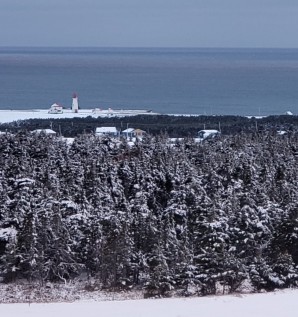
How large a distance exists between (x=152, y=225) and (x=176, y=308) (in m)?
7.17

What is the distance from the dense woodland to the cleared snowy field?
2.41 meters

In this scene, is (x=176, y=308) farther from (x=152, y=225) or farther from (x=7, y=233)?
(x=7, y=233)

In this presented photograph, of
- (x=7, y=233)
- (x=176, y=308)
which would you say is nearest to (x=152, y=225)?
(x=7, y=233)

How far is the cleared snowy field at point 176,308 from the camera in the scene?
1783cm

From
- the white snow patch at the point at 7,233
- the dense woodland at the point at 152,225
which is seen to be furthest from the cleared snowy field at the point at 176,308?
the white snow patch at the point at 7,233

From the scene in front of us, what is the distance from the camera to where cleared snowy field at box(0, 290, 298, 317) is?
1783 centimetres

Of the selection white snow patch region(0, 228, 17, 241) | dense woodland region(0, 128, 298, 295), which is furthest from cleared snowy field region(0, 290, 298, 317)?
white snow patch region(0, 228, 17, 241)

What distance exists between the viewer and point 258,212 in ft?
82.8

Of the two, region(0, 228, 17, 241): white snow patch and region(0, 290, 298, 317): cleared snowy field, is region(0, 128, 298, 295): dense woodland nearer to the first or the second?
region(0, 228, 17, 241): white snow patch

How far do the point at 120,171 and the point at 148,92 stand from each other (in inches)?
4802

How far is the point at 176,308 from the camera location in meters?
18.5

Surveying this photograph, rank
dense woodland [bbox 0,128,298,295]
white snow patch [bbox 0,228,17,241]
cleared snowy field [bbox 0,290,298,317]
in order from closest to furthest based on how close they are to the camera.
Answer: cleared snowy field [bbox 0,290,298,317] → dense woodland [bbox 0,128,298,295] → white snow patch [bbox 0,228,17,241]

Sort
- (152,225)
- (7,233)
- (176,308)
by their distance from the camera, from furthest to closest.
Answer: (7,233) → (152,225) → (176,308)

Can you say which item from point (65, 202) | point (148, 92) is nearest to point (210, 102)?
point (148, 92)
